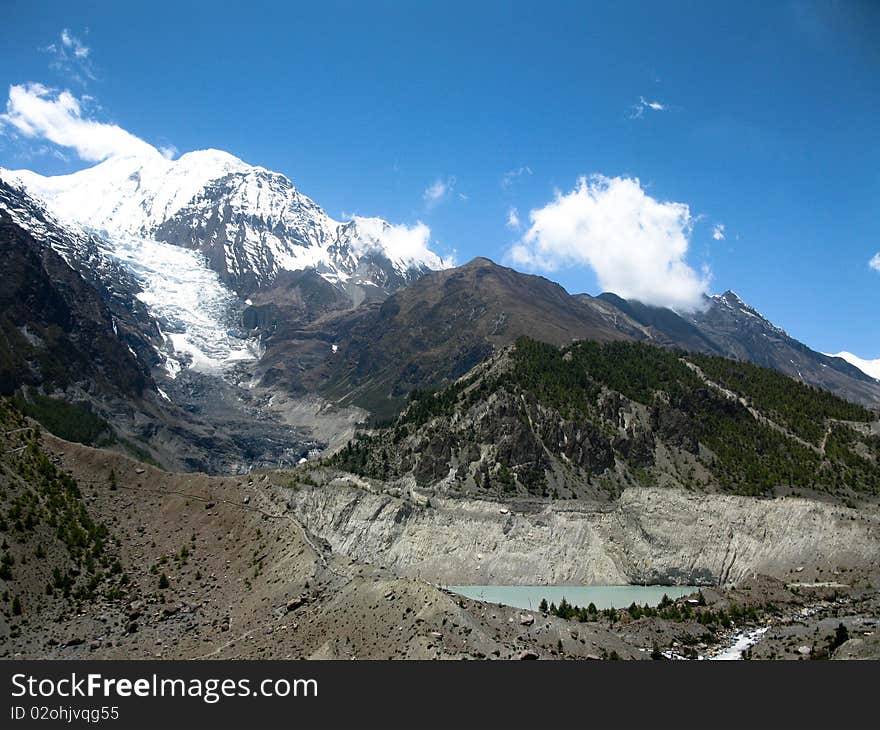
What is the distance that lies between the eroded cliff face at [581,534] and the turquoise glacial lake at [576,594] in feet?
6.86

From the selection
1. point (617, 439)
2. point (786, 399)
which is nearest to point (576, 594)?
point (617, 439)

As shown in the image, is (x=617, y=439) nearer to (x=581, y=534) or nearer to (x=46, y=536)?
(x=581, y=534)

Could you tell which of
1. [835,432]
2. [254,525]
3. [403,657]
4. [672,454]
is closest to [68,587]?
[254,525]

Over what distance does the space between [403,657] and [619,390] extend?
127562mm

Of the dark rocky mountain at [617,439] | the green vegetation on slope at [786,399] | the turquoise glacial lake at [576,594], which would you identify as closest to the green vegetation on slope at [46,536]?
the turquoise glacial lake at [576,594]

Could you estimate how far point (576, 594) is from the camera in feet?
370

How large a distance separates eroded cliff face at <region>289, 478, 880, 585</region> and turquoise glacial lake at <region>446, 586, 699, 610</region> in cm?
209

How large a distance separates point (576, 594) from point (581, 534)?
14918 millimetres

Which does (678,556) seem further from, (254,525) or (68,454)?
(68,454)

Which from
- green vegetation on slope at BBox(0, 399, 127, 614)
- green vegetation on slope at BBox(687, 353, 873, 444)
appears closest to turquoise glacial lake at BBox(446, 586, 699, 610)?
green vegetation on slope at BBox(0, 399, 127, 614)

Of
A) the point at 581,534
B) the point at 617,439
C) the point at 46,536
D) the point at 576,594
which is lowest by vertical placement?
the point at 576,594

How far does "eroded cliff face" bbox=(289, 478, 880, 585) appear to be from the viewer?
116250 millimetres

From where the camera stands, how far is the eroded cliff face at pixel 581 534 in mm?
116250

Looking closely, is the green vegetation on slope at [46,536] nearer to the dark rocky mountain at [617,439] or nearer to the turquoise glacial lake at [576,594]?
the turquoise glacial lake at [576,594]
